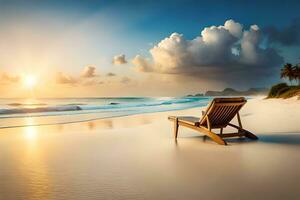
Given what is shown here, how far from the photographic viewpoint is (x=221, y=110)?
6.01 m

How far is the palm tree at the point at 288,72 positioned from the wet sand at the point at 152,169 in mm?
41988

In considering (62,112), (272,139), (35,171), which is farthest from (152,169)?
(62,112)

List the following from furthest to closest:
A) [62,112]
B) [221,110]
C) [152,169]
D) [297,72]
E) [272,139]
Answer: [297,72], [62,112], [272,139], [221,110], [152,169]

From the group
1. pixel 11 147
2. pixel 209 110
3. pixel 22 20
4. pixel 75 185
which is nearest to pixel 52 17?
pixel 22 20

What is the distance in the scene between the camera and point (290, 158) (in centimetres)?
443

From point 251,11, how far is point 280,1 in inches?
102

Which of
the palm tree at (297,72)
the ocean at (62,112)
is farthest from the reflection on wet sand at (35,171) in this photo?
the palm tree at (297,72)

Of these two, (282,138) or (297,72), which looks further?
(297,72)

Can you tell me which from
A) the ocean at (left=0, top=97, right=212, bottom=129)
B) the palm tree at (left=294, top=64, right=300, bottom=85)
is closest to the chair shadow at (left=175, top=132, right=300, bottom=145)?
the ocean at (left=0, top=97, right=212, bottom=129)

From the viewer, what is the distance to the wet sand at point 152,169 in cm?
307

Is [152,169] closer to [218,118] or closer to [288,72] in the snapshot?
[218,118]

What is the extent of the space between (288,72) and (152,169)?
1811 inches

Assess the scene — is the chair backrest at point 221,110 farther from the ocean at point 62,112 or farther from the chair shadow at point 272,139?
the ocean at point 62,112

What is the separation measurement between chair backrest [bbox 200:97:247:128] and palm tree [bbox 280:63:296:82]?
4275 cm
